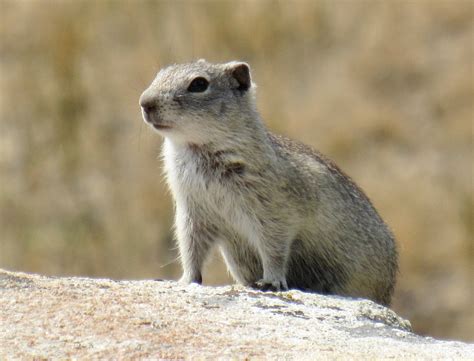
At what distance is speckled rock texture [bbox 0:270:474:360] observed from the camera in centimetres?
552

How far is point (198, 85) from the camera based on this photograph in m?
8.16

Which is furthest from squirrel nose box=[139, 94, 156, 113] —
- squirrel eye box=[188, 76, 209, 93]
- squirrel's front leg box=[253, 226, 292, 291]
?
squirrel's front leg box=[253, 226, 292, 291]

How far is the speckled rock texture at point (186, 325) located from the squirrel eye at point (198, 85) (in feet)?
5.16

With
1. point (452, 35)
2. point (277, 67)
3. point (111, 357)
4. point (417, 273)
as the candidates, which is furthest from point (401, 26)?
point (111, 357)

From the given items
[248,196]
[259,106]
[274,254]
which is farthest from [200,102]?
[259,106]

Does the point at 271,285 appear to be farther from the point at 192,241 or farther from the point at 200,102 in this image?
the point at 200,102

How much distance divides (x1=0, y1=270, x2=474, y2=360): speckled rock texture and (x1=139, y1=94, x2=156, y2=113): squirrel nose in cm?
121

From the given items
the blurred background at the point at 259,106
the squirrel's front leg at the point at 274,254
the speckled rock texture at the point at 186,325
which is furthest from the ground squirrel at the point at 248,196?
the blurred background at the point at 259,106

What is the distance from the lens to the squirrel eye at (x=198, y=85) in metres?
8.10

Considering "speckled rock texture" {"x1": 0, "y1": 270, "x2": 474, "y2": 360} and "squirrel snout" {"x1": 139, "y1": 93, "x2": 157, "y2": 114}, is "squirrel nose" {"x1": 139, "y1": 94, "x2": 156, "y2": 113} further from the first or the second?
"speckled rock texture" {"x1": 0, "y1": 270, "x2": 474, "y2": 360}

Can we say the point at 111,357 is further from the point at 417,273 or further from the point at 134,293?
the point at 417,273

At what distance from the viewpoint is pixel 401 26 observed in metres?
17.4

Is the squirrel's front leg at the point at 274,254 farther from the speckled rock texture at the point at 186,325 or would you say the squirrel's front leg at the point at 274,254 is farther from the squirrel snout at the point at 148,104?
the squirrel snout at the point at 148,104

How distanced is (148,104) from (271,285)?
1.34 m
